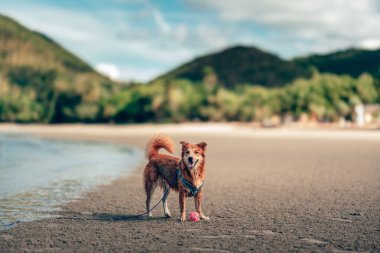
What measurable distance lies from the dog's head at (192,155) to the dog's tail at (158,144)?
1301 millimetres

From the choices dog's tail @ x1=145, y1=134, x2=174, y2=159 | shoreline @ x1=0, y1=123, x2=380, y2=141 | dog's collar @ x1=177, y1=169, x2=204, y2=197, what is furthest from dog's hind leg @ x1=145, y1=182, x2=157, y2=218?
shoreline @ x1=0, y1=123, x2=380, y2=141

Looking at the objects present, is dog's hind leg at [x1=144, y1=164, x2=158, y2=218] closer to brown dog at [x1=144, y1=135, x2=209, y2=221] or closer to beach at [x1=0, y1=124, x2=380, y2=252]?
brown dog at [x1=144, y1=135, x2=209, y2=221]

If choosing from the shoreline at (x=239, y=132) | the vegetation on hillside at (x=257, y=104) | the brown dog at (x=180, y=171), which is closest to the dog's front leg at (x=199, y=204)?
the brown dog at (x=180, y=171)

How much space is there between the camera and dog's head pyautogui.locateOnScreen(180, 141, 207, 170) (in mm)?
8797

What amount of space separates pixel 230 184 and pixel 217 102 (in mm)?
76022

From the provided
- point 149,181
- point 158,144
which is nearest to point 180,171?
point 149,181

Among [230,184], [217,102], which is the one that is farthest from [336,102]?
[230,184]

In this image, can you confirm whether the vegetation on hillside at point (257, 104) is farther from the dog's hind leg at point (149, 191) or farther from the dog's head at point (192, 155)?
the dog's head at point (192, 155)

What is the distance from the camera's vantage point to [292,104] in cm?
8788

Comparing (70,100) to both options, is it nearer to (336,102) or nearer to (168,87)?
(168,87)

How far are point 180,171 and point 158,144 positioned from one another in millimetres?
1318

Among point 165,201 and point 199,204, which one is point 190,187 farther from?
point 165,201

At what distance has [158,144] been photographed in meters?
10.4

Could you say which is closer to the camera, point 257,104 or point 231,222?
point 231,222
